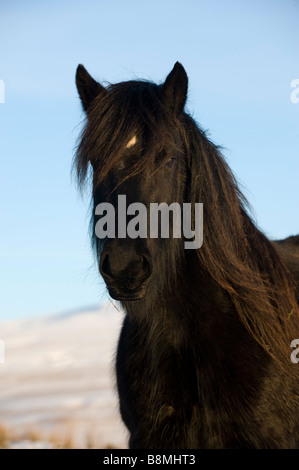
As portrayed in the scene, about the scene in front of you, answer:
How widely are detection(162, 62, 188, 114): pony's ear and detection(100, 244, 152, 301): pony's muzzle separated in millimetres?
1289

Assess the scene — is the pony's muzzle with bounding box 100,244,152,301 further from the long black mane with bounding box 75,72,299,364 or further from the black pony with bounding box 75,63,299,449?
the long black mane with bounding box 75,72,299,364

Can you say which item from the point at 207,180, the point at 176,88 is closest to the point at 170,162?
the point at 207,180

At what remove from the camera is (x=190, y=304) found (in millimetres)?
3865

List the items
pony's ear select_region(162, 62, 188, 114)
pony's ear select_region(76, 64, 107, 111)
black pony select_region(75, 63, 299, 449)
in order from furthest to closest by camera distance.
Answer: pony's ear select_region(76, 64, 107, 111)
pony's ear select_region(162, 62, 188, 114)
black pony select_region(75, 63, 299, 449)

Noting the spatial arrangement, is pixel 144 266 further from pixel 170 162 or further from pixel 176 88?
pixel 176 88

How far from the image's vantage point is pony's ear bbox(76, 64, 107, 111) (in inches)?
166

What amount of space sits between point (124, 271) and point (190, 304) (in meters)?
0.84

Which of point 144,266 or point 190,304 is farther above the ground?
point 144,266

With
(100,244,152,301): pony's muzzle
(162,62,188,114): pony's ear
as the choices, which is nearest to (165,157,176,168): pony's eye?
(162,62,188,114): pony's ear

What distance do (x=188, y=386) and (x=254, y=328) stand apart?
2.01 feet

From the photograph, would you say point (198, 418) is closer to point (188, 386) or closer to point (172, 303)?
point (188, 386)

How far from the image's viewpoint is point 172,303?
388 cm
